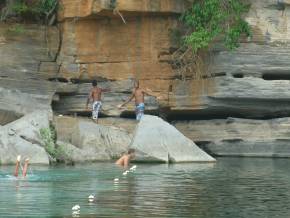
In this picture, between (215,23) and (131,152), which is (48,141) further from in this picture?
(215,23)

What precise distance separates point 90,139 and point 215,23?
5.86m

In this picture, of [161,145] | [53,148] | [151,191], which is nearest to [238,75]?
[161,145]

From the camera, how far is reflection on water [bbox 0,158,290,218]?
38.4 ft

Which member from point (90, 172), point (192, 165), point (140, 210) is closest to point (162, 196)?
point (140, 210)

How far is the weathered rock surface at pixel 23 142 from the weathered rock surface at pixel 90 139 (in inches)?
32.4

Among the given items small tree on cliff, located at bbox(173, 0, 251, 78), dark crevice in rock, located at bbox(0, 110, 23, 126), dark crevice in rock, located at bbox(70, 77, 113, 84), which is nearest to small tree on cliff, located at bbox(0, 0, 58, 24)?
dark crevice in rock, located at bbox(70, 77, 113, 84)

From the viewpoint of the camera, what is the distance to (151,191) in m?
14.4

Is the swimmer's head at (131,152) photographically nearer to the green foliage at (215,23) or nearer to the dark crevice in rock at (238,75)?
the green foliage at (215,23)

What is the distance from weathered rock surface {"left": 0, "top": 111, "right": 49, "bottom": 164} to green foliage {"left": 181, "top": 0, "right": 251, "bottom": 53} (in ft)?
19.5

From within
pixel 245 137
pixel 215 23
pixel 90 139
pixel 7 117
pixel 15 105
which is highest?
pixel 215 23

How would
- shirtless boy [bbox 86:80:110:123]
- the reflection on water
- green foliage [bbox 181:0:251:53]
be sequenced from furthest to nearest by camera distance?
shirtless boy [bbox 86:80:110:123], green foliage [bbox 181:0:251:53], the reflection on water

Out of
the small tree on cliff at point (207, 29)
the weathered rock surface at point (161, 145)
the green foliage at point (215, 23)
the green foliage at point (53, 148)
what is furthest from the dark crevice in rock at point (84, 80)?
the green foliage at point (53, 148)

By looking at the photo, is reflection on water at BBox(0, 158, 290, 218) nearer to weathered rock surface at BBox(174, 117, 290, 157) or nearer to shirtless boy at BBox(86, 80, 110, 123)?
weathered rock surface at BBox(174, 117, 290, 157)

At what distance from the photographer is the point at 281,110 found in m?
25.3
